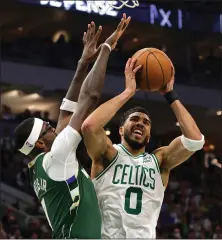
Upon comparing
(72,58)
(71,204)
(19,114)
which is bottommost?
(19,114)

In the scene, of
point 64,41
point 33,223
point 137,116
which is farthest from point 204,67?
point 137,116

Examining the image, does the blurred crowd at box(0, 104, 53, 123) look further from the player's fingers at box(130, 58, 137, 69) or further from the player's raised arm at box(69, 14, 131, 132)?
the player's raised arm at box(69, 14, 131, 132)

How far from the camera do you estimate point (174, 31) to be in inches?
538

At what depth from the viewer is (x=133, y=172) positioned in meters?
3.77

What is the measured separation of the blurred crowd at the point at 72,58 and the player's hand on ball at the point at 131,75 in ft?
31.0

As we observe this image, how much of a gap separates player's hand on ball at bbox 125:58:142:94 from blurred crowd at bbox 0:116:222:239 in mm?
7392

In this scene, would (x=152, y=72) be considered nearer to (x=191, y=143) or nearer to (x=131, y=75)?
(x=131, y=75)

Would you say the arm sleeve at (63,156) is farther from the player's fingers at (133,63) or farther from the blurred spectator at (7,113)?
the blurred spectator at (7,113)

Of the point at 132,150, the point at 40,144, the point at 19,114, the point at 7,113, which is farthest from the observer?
the point at 19,114

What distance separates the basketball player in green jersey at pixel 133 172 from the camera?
3676 millimetres

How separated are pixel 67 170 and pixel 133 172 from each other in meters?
0.66

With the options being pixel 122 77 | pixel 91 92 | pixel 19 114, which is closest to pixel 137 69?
pixel 91 92

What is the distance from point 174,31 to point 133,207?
10366mm

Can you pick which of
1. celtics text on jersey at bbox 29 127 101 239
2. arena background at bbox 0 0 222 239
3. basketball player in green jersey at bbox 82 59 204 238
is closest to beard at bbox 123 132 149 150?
basketball player in green jersey at bbox 82 59 204 238
